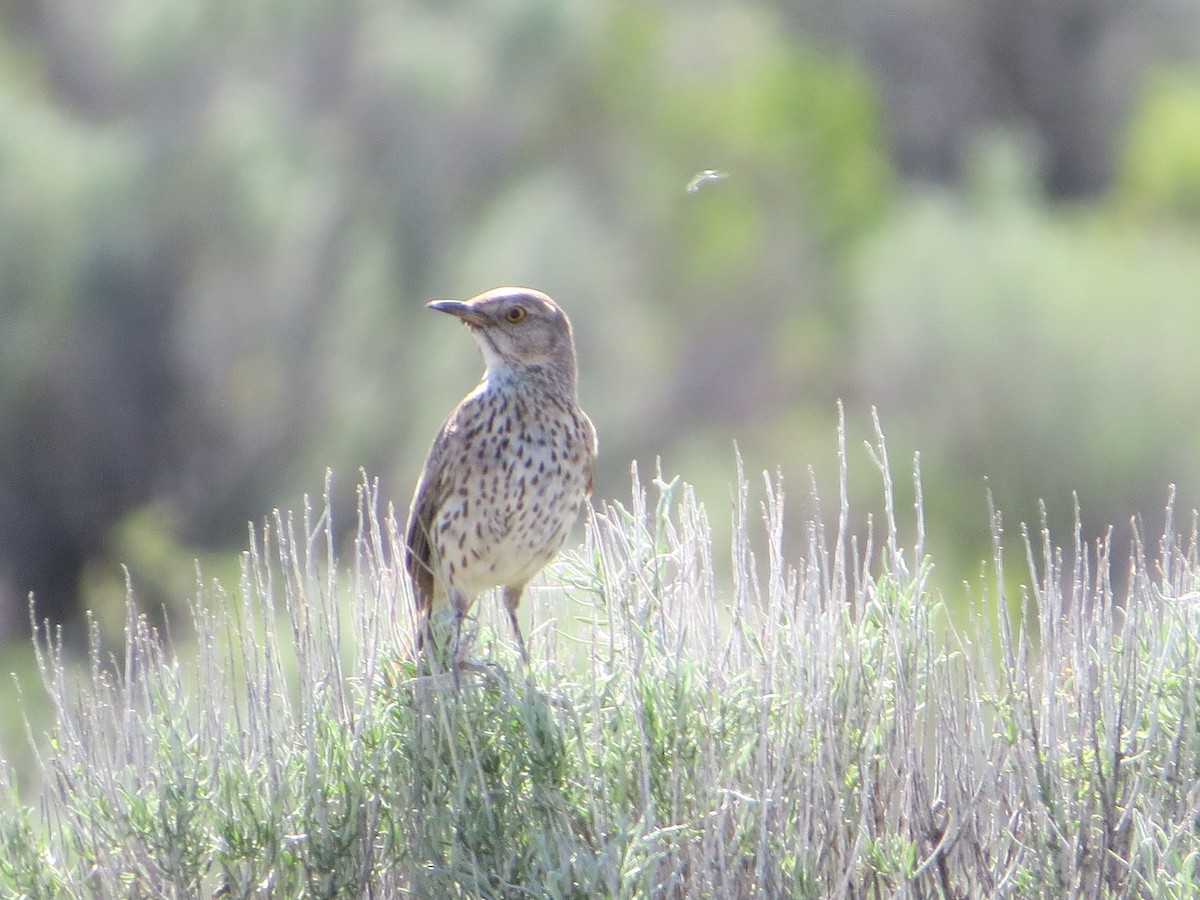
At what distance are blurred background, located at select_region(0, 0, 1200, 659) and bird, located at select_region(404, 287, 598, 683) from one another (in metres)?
6.00

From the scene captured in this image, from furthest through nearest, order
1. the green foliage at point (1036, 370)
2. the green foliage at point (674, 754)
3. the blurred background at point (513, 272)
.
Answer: the green foliage at point (1036, 370), the blurred background at point (513, 272), the green foliage at point (674, 754)

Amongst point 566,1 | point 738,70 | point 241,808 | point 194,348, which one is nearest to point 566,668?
point 241,808

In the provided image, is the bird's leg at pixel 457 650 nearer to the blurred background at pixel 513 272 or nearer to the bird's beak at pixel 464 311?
the bird's beak at pixel 464 311

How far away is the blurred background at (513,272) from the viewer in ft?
48.0

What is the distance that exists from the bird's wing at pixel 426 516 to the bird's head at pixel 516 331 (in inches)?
10.9

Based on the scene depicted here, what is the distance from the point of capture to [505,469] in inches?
230

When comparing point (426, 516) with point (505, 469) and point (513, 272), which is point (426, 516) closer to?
point (505, 469)

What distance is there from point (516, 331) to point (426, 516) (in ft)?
2.26

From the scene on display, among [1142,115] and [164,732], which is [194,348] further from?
[1142,115]

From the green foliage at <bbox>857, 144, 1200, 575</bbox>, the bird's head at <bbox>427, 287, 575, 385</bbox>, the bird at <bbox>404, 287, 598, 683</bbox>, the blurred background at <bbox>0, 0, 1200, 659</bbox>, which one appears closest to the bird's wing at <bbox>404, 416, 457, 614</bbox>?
the bird at <bbox>404, 287, 598, 683</bbox>

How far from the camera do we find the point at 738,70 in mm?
26750

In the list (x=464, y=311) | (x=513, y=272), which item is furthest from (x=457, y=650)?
(x=513, y=272)

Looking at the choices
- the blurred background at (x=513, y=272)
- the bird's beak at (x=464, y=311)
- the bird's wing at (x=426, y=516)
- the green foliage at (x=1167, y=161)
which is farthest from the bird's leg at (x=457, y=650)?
the green foliage at (x=1167, y=161)

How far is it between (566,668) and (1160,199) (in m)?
22.4
